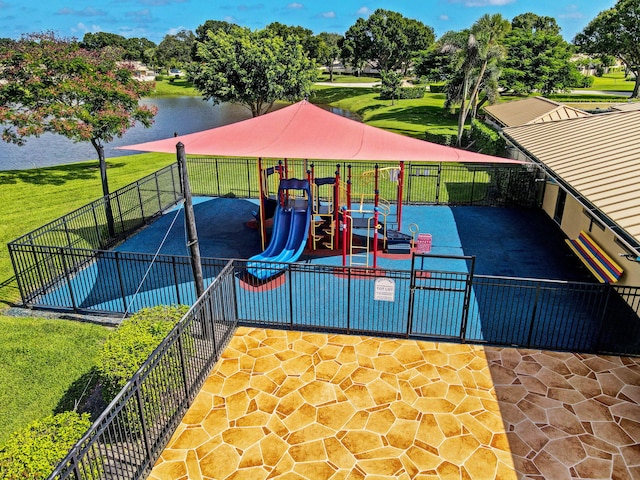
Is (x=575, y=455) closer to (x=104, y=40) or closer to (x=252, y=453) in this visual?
(x=252, y=453)

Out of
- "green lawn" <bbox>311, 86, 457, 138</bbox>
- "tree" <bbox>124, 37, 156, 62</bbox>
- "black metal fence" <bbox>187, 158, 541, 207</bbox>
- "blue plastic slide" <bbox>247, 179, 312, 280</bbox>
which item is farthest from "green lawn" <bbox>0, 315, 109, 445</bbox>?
"tree" <bbox>124, 37, 156, 62</bbox>

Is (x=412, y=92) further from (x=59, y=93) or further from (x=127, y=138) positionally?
(x=59, y=93)

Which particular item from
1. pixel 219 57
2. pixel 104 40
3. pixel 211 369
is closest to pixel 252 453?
pixel 211 369

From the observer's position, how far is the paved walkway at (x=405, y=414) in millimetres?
6051

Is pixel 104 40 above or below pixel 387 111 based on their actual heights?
above

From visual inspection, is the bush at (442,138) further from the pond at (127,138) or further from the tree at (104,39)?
the tree at (104,39)

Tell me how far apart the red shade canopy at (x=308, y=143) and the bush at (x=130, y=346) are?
4.84m

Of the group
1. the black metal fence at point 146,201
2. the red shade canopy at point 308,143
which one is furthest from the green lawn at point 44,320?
the red shade canopy at point 308,143

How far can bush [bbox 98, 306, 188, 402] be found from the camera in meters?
6.33

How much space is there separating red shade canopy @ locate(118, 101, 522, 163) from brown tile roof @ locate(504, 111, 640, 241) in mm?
1631

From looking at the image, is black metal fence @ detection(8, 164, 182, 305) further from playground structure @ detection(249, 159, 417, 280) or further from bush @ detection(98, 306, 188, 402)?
playground structure @ detection(249, 159, 417, 280)

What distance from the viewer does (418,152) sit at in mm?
11406

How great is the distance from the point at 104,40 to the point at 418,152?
138016 mm

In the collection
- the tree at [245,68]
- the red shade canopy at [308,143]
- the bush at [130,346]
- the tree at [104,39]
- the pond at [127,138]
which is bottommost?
the pond at [127,138]
